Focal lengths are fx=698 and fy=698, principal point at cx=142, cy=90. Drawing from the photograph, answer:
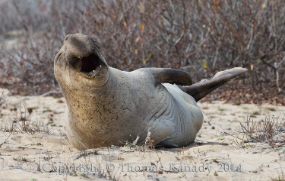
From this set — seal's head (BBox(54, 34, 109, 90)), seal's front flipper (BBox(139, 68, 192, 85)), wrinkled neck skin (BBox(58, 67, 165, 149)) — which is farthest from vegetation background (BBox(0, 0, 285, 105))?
seal's head (BBox(54, 34, 109, 90))

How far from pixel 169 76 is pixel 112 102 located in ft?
3.51

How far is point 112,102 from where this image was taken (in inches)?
212

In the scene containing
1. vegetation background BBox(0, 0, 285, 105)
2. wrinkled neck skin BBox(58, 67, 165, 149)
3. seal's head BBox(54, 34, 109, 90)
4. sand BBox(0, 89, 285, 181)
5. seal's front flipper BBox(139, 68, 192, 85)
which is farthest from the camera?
vegetation background BBox(0, 0, 285, 105)

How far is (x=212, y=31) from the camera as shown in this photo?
11320 millimetres

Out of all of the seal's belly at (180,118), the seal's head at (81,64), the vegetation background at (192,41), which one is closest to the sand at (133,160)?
the seal's belly at (180,118)

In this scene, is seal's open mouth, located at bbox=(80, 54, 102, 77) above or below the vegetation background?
below

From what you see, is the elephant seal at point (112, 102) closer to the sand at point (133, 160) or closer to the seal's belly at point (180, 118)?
the seal's belly at point (180, 118)

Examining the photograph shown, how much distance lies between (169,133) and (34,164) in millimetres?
1392

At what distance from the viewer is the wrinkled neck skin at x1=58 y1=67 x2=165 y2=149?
532 cm

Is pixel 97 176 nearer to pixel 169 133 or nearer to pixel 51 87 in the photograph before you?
pixel 169 133


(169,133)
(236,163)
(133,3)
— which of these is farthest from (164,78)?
(133,3)

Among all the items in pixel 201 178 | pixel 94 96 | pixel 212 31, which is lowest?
pixel 201 178

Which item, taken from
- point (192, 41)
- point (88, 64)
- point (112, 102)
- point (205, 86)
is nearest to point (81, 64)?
point (88, 64)

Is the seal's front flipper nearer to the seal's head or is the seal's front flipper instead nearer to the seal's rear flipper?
the seal's rear flipper
